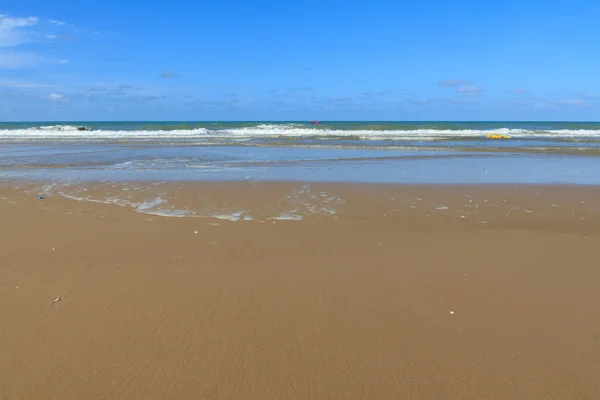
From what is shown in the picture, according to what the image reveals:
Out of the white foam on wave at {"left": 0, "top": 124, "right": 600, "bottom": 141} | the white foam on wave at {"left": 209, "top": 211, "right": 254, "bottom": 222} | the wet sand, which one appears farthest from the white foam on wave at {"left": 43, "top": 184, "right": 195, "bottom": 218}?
the white foam on wave at {"left": 0, "top": 124, "right": 600, "bottom": 141}

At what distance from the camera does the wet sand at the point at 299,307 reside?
9.71 ft

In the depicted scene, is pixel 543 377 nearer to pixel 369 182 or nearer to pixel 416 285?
pixel 416 285

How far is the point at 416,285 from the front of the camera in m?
4.59

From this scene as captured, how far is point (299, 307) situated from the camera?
13.4 ft

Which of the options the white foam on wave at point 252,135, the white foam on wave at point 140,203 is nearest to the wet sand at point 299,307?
the white foam on wave at point 140,203

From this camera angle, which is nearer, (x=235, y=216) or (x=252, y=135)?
(x=235, y=216)

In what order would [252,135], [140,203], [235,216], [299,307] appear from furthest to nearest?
1. [252,135]
2. [140,203]
3. [235,216]
4. [299,307]

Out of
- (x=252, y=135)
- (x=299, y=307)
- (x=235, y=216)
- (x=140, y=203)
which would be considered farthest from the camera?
(x=252, y=135)

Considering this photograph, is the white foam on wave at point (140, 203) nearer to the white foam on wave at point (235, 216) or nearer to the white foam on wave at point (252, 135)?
the white foam on wave at point (235, 216)

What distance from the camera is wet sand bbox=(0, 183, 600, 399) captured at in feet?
9.71

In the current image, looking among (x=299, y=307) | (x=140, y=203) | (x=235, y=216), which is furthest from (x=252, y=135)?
(x=299, y=307)

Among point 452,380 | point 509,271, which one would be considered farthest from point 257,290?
point 509,271

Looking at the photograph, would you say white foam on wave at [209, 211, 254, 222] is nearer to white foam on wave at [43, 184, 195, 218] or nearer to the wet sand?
the wet sand

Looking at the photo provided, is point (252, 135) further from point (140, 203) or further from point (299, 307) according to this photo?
point (299, 307)
